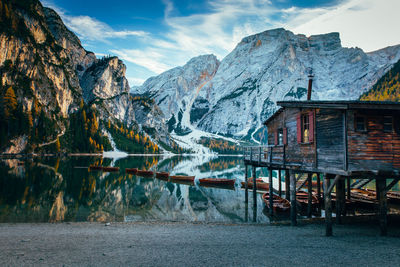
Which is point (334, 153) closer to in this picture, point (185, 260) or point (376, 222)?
point (376, 222)

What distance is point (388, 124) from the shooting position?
603 inches

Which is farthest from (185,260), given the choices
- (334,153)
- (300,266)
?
(334,153)

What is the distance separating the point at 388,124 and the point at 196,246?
1363cm

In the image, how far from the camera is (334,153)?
15750mm

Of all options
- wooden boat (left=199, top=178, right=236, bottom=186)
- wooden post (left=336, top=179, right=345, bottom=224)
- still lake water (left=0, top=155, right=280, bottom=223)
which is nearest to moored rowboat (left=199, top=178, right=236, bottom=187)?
wooden boat (left=199, top=178, right=236, bottom=186)

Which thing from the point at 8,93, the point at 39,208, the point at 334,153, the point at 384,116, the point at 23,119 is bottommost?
the point at 39,208

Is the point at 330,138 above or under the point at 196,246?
above

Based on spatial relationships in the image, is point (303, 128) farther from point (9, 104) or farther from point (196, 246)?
point (9, 104)

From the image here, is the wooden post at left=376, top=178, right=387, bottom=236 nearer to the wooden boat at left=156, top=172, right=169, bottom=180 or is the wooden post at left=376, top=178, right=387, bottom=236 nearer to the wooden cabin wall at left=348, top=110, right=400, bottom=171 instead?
the wooden cabin wall at left=348, top=110, right=400, bottom=171

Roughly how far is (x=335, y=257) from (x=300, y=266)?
2.35 metres

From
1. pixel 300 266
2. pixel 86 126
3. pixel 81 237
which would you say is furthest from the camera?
pixel 86 126

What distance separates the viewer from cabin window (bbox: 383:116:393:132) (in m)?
15.3

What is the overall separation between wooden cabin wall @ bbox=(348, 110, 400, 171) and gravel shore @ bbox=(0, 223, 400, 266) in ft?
14.1

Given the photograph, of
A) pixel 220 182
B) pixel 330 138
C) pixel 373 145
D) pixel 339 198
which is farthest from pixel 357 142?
pixel 220 182
